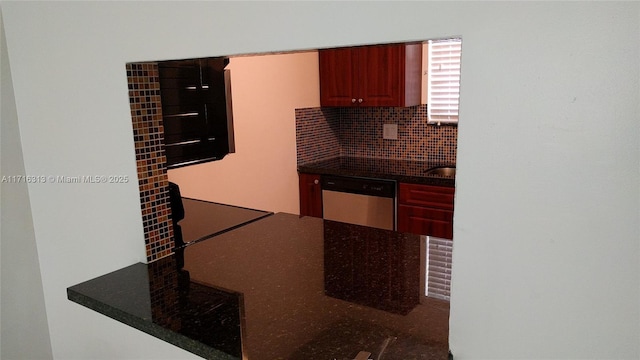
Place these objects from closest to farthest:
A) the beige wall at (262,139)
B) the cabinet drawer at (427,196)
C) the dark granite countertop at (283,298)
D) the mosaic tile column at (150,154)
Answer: the dark granite countertop at (283,298)
the mosaic tile column at (150,154)
the beige wall at (262,139)
the cabinet drawer at (427,196)

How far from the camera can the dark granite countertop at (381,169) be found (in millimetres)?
3188

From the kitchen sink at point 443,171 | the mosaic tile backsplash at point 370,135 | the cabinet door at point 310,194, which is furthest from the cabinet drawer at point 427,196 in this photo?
the cabinet door at point 310,194

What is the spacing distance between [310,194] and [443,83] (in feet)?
4.58

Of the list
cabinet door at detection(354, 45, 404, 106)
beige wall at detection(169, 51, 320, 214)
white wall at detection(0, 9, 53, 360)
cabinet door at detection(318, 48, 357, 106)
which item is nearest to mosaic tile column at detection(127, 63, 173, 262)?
white wall at detection(0, 9, 53, 360)

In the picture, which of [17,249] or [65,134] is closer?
[65,134]

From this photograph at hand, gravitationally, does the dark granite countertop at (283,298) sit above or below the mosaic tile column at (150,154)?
below

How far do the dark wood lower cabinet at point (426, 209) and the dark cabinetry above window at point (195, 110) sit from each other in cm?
140

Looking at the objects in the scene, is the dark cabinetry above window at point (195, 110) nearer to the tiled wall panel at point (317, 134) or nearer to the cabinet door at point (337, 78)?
the tiled wall panel at point (317, 134)

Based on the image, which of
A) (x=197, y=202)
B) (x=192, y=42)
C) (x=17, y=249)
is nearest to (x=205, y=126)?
(x=197, y=202)

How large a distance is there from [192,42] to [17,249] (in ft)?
3.77

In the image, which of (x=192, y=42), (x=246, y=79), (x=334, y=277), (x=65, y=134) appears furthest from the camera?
(x=246, y=79)

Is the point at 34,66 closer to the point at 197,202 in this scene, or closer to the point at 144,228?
the point at 144,228

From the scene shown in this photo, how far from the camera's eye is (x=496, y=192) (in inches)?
30.8

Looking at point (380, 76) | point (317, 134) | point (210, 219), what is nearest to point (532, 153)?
point (210, 219)
